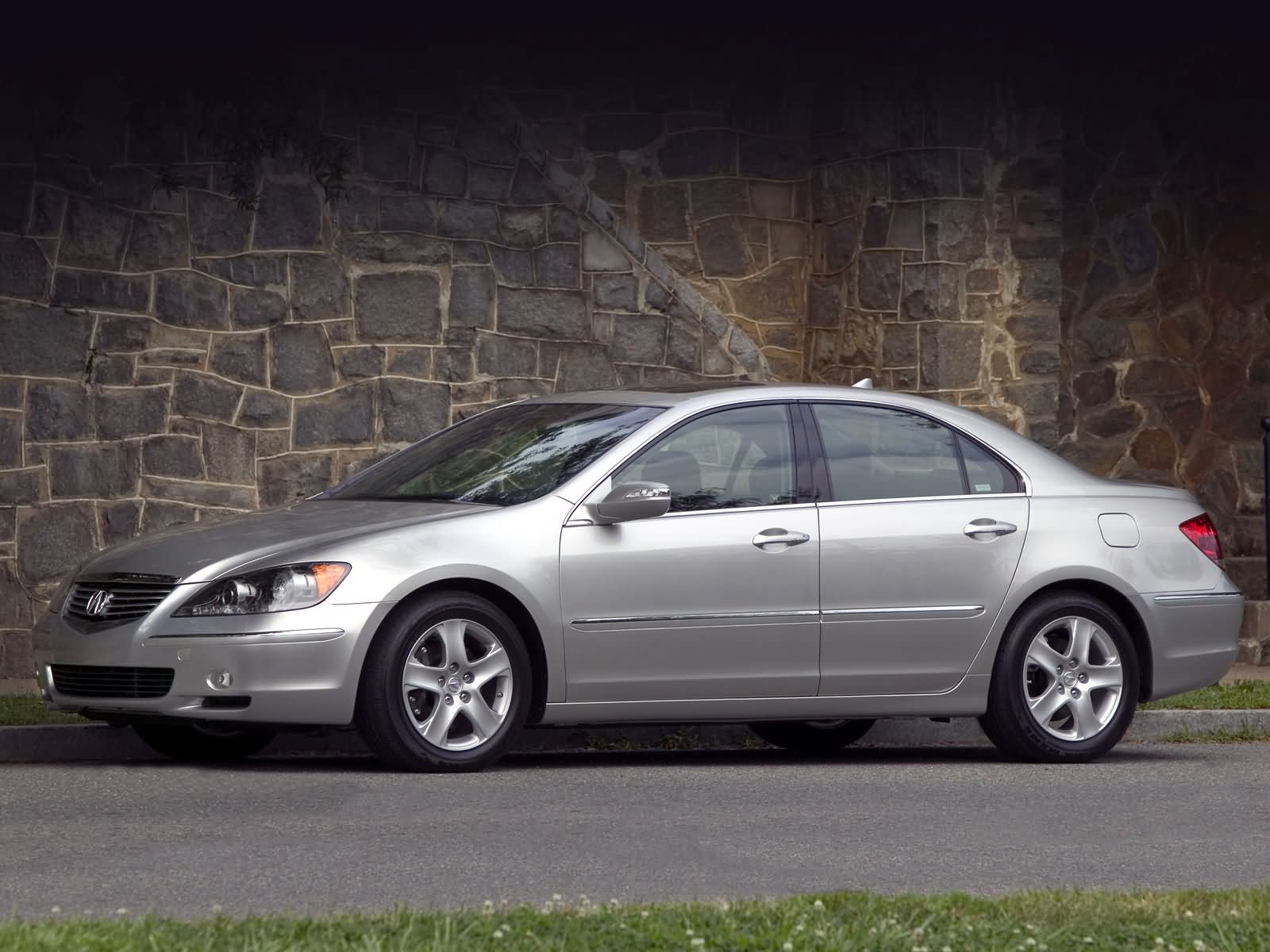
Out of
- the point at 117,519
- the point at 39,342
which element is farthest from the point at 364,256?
the point at 117,519

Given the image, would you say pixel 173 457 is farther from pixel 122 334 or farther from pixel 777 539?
pixel 777 539

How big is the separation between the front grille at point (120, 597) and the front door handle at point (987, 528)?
3.32m

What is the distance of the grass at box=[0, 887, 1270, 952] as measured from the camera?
16.3 feet

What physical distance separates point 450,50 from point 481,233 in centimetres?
145

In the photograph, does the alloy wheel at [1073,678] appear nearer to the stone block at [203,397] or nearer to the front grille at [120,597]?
the front grille at [120,597]

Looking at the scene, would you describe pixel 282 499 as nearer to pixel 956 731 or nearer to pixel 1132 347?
pixel 956 731

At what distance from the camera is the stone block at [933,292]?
14930 mm

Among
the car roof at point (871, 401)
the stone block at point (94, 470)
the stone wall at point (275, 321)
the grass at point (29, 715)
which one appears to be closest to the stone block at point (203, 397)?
the stone wall at point (275, 321)

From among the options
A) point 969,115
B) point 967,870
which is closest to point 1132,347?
point 969,115

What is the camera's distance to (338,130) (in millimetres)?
13406

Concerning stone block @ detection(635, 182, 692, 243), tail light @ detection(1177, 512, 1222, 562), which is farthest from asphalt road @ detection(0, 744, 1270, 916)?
stone block @ detection(635, 182, 692, 243)

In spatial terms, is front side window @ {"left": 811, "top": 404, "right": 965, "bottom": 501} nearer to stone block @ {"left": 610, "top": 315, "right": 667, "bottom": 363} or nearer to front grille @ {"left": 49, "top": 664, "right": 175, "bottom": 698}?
front grille @ {"left": 49, "top": 664, "right": 175, "bottom": 698}

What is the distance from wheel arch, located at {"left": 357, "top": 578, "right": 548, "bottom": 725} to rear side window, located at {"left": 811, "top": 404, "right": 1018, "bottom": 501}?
58.2 inches

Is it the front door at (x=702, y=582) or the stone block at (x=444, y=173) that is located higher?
the stone block at (x=444, y=173)
